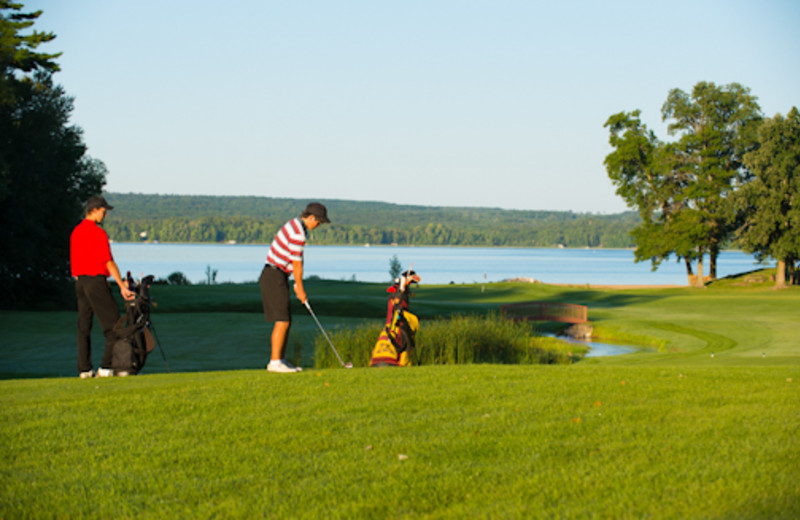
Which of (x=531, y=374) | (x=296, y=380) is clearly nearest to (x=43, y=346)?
(x=296, y=380)

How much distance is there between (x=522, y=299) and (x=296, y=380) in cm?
3212

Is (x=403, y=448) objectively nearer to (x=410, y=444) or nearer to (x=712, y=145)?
(x=410, y=444)

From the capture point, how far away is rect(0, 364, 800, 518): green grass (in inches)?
180

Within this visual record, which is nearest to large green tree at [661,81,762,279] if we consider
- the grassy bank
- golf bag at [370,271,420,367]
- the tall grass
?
the grassy bank

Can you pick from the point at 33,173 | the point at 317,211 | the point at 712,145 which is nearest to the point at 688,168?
the point at 712,145

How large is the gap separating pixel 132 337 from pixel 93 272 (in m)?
1.00

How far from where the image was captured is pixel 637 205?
56438 mm

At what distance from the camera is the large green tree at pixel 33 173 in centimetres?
2831

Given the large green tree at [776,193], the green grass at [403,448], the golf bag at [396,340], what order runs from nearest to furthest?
the green grass at [403,448], the golf bag at [396,340], the large green tree at [776,193]

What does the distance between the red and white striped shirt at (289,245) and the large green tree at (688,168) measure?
154ft

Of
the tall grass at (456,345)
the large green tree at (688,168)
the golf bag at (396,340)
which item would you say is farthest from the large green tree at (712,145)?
the golf bag at (396,340)

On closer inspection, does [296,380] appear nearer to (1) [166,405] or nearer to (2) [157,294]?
(1) [166,405]

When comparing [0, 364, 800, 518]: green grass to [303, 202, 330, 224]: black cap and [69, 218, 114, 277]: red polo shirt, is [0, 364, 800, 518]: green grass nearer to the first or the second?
[69, 218, 114, 277]: red polo shirt

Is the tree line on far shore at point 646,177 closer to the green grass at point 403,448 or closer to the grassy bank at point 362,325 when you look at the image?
the grassy bank at point 362,325
